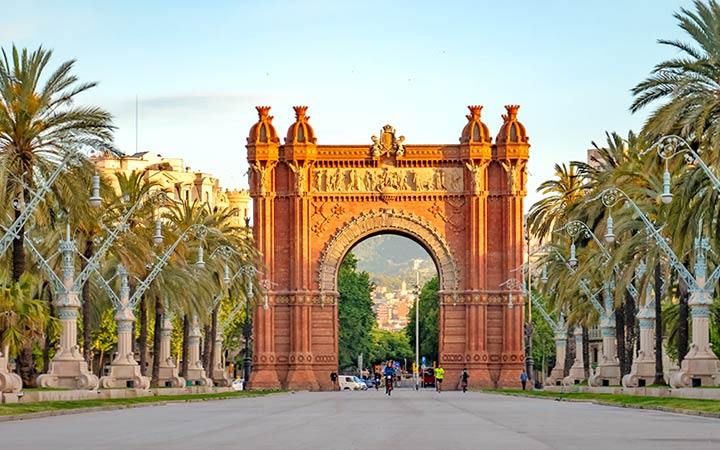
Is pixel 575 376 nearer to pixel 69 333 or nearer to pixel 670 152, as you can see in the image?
pixel 69 333

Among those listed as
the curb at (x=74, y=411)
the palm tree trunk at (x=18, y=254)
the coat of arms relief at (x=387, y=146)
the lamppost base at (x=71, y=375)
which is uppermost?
the coat of arms relief at (x=387, y=146)

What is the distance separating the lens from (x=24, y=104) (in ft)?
148

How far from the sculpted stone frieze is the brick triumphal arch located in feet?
0.20

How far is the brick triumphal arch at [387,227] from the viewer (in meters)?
87.2

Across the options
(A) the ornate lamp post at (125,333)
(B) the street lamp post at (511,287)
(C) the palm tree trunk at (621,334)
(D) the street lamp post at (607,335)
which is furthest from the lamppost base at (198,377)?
(C) the palm tree trunk at (621,334)

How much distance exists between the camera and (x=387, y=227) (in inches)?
3497

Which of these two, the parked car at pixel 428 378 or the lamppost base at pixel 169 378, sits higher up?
the lamppost base at pixel 169 378

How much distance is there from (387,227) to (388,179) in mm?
2985

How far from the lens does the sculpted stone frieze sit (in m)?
88.6

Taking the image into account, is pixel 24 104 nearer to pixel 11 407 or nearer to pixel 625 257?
pixel 11 407

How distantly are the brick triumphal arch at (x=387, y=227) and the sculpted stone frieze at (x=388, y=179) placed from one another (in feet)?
0.20

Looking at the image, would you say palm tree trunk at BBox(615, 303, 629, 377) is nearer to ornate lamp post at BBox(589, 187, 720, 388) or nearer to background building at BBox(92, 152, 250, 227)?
ornate lamp post at BBox(589, 187, 720, 388)

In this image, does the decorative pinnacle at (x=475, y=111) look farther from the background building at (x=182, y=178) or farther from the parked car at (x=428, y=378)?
the background building at (x=182, y=178)

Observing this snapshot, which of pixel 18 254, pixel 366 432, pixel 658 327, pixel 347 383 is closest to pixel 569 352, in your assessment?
pixel 347 383
